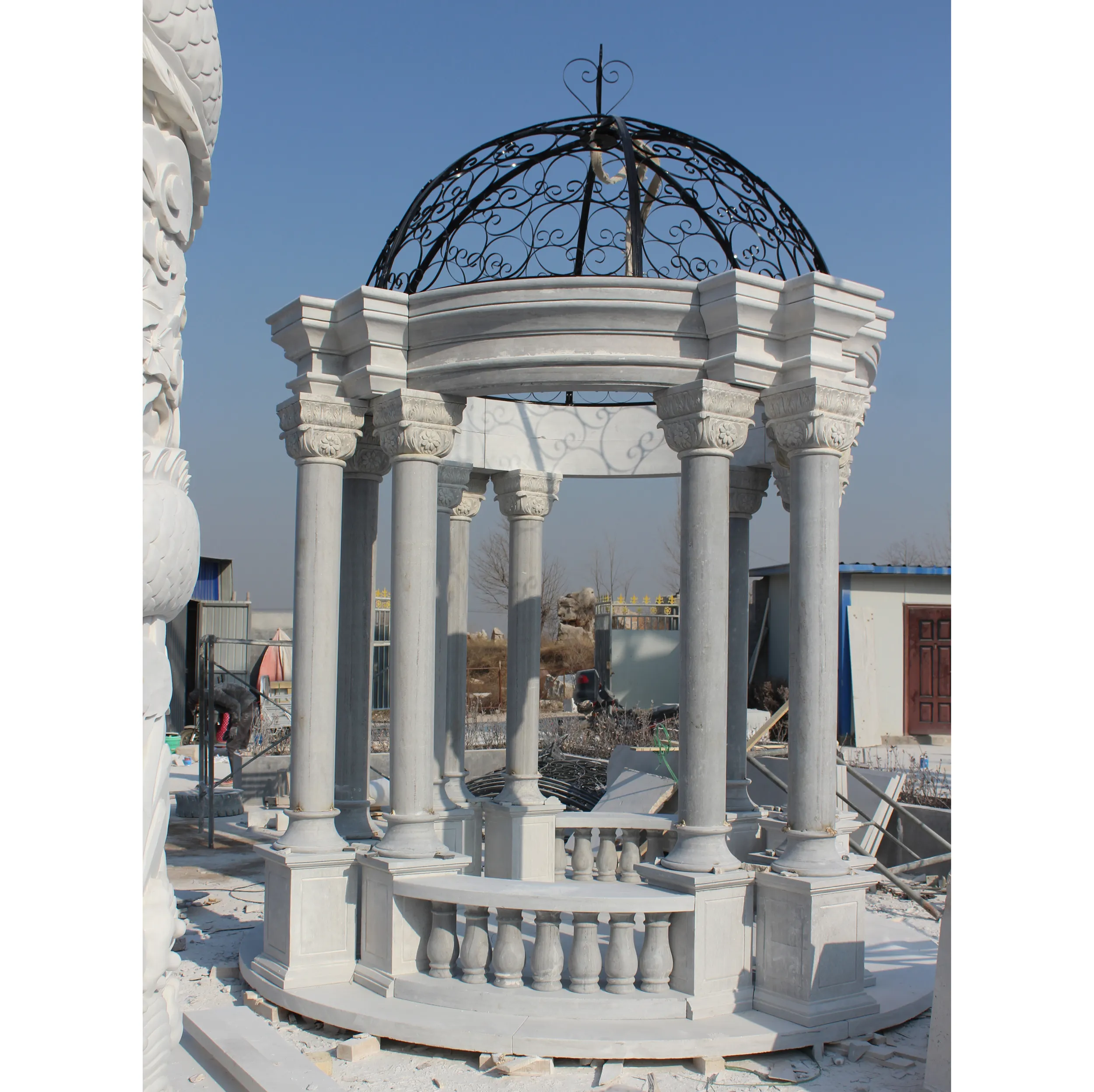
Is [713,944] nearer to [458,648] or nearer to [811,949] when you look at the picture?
[811,949]

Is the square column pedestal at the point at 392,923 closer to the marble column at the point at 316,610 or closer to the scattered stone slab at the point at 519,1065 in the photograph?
the marble column at the point at 316,610

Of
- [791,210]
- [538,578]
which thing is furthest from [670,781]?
[791,210]

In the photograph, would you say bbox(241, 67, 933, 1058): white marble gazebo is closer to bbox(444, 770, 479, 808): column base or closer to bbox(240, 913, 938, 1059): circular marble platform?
bbox(240, 913, 938, 1059): circular marble platform

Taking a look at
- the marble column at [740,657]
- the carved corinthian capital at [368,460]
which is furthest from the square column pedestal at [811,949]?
the carved corinthian capital at [368,460]

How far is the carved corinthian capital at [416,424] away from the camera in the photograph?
26.9 ft

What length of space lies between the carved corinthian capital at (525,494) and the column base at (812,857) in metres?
5.57

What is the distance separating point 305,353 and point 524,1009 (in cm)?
518

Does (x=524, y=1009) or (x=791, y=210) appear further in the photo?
Result: (x=791, y=210)

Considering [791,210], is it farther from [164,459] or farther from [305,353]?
[164,459]

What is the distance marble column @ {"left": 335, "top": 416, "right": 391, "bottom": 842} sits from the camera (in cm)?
950

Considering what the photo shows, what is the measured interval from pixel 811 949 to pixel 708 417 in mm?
3634

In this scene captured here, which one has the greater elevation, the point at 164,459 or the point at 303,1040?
the point at 164,459

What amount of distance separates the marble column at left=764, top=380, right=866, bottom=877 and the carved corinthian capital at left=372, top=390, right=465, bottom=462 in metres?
2.51

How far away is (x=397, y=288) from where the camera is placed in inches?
352
